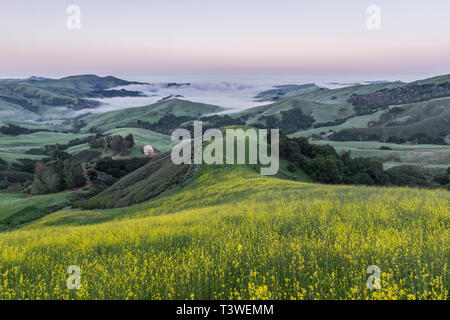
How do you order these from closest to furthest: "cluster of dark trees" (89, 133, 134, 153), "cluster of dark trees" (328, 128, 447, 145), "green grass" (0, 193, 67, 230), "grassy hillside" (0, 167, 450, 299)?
1. "grassy hillside" (0, 167, 450, 299)
2. "green grass" (0, 193, 67, 230)
3. "cluster of dark trees" (89, 133, 134, 153)
4. "cluster of dark trees" (328, 128, 447, 145)

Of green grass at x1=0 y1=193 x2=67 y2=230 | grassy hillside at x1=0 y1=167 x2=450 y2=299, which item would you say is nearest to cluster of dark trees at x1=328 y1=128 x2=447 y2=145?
green grass at x1=0 y1=193 x2=67 y2=230

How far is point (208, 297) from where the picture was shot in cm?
537

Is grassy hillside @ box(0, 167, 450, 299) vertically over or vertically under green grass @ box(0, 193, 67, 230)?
over

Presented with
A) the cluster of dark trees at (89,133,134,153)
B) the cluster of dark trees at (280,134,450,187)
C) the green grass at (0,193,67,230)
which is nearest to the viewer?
the green grass at (0,193,67,230)

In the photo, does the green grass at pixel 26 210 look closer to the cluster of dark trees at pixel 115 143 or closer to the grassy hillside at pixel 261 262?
the grassy hillside at pixel 261 262

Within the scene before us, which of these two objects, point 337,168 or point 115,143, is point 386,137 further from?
point 115,143

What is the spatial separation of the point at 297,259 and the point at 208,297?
2266 millimetres

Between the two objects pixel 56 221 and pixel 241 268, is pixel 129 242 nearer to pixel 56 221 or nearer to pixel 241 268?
pixel 241 268

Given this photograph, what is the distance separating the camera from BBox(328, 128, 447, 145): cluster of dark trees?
160 m

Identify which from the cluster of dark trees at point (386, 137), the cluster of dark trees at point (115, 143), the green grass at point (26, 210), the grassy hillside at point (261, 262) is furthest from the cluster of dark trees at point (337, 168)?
the cluster of dark trees at point (386, 137)

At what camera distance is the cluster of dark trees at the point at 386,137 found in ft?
524

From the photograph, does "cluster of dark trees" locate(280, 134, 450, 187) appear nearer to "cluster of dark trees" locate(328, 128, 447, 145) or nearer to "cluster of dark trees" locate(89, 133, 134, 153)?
"cluster of dark trees" locate(89, 133, 134, 153)

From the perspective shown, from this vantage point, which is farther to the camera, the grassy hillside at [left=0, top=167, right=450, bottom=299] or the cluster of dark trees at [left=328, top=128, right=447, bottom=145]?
the cluster of dark trees at [left=328, top=128, right=447, bottom=145]
